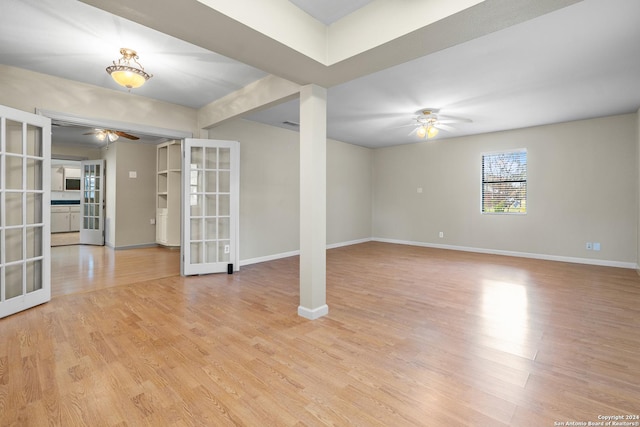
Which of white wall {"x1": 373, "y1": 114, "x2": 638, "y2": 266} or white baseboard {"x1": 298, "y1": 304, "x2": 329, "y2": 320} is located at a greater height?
white wall {"x1": 373, "y1": 114, "x2": 638, "y2": 266}

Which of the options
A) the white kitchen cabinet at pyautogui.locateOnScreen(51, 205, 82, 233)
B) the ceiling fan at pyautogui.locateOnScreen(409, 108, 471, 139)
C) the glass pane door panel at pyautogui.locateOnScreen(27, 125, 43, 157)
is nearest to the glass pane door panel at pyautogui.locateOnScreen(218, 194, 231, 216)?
the glass pane door panel at pyautogui.locateOnScreen(27, 125, 43, 157)

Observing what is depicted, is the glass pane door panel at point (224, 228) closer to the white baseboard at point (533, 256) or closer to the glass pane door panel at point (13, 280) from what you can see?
the glass pane door panel at point (13, 280)

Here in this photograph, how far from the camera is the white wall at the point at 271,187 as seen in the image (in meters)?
5.11

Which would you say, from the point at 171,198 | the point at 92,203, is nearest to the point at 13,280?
the point at 171,198

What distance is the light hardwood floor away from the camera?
5.14ft

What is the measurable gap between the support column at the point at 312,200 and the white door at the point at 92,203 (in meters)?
6.75

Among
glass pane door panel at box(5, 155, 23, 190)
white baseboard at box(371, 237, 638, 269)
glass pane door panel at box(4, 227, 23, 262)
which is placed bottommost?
white baseboard at box(371, 237, 638, 269)

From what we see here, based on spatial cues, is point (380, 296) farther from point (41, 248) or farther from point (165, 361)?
point (41, 248)

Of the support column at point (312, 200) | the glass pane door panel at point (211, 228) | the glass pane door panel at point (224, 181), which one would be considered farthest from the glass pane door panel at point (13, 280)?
the support column at point (312, 200)

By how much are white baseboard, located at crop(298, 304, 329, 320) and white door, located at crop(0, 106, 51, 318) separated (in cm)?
286

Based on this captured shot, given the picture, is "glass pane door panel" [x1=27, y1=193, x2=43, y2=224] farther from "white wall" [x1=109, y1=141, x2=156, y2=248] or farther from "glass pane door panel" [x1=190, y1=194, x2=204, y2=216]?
"white wall" [x1=109, y1=141, x2=156, y2=248]

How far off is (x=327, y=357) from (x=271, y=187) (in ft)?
12.7

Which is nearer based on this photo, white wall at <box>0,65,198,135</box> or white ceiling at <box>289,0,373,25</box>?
white ceiling at <box>289,0,373,25</box>

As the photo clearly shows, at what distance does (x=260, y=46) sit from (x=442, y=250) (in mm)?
5934
